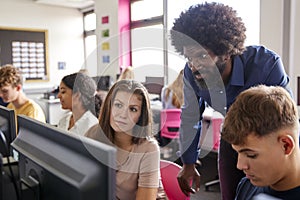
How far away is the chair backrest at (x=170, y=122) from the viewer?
338cm

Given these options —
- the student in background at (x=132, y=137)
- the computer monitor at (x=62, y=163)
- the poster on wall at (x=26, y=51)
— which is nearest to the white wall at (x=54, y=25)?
the poster on wall at (x=26, y=51)

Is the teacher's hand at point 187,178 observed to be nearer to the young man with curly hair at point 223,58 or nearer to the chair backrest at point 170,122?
the young man with curly hair at point 223,58

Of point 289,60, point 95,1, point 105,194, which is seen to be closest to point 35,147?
point 105,194

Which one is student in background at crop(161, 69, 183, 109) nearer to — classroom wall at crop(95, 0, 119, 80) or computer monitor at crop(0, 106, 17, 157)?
classroom wall at crop(95, 0, 119, 80)

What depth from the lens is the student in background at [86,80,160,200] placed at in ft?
4.22

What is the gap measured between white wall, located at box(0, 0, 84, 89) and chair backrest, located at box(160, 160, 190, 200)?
5.04 m

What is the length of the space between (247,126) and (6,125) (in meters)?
0.78

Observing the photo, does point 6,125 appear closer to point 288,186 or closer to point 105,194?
point 105,194

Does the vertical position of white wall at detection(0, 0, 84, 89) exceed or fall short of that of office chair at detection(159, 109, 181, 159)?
it exceeds it

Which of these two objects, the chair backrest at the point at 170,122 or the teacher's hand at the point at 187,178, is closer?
the teacher's hand at the point at 187,178

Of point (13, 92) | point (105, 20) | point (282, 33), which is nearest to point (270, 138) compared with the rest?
point (13, 92)

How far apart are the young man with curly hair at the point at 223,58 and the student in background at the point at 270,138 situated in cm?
40

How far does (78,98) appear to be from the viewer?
6.61 feet

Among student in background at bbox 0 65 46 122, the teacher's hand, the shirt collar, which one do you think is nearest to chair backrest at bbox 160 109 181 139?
student in background at bbox 0 65 46 122
